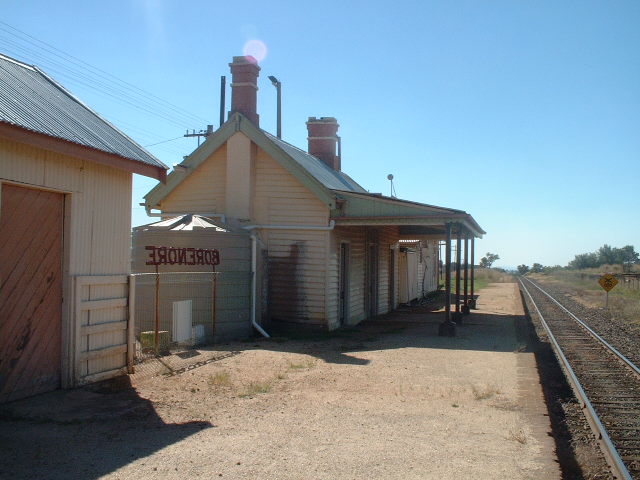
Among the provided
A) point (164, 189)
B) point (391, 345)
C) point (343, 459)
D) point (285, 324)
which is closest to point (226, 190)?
point (164, 189)

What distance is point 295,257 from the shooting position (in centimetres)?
1548

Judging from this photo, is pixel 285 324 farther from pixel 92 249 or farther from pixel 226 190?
pixel 92 249

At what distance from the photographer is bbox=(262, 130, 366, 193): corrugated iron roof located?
1695 cm

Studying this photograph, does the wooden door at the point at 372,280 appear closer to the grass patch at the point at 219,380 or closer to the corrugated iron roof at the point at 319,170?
the corrugated iron roof at the point at 319,170

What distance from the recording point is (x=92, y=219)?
26.3ft

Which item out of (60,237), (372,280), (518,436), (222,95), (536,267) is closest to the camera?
(518,436)

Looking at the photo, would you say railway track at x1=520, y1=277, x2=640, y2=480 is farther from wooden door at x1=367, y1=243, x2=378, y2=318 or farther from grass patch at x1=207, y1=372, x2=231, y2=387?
wooden door at x1=367, y1=243, x2=378, y2=318

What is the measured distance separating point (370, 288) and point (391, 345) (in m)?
6.23

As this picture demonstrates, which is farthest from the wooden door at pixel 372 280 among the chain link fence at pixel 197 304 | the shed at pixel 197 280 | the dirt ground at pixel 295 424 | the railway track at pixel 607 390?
the dirt ground at pixel 295 424

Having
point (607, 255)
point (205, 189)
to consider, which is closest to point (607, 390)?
point (205, 189)

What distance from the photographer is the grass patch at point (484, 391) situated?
8386mm

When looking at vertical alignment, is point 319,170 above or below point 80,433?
above

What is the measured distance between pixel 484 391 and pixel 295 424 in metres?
3.13

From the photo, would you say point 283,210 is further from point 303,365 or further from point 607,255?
point 607,255
